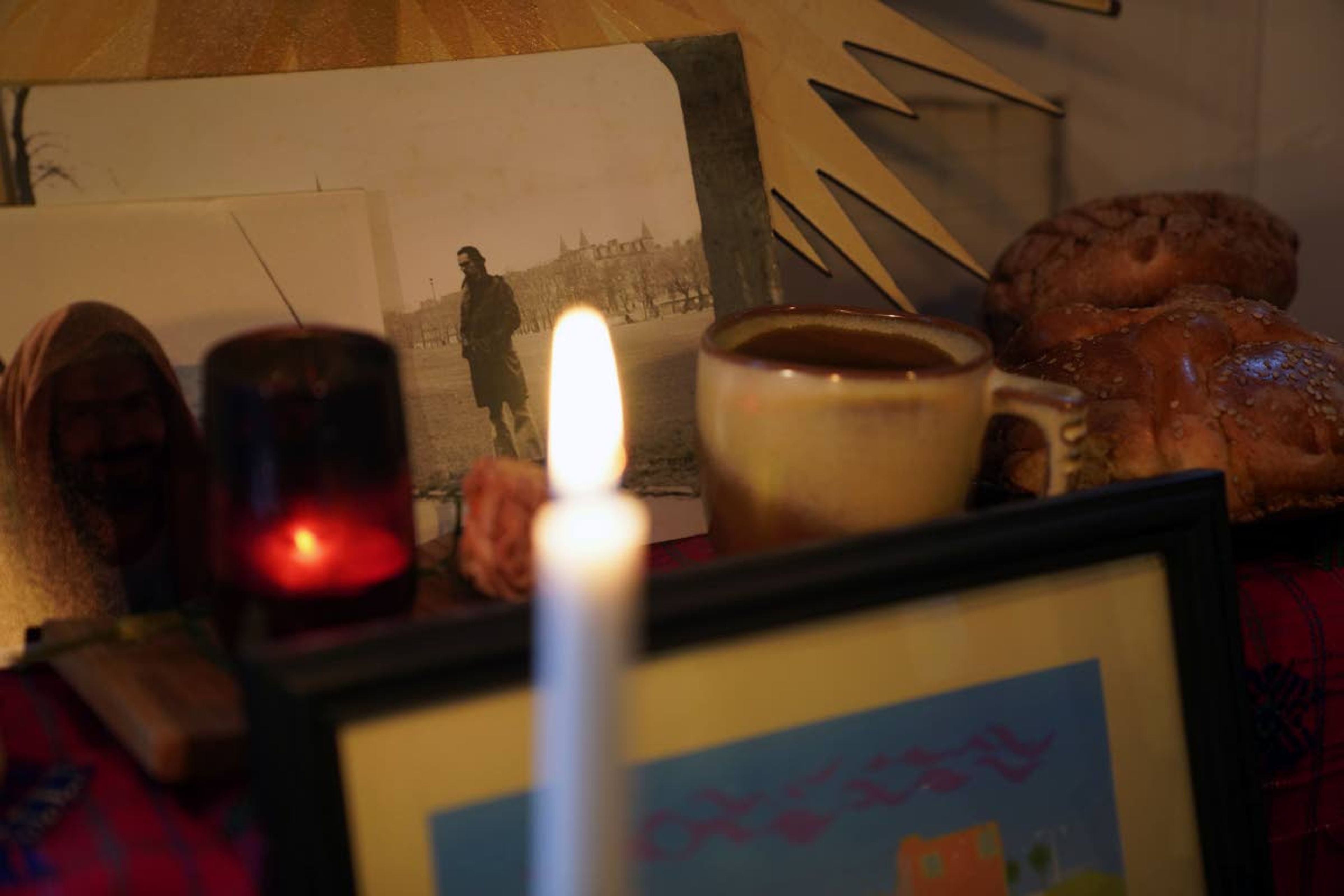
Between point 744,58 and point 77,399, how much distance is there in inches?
15.2

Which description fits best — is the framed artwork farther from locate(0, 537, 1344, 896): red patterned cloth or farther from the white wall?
the white wall

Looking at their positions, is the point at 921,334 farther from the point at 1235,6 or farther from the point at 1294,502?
the point at 1235,6

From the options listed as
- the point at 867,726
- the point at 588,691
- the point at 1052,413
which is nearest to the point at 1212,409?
the point at 1052,413

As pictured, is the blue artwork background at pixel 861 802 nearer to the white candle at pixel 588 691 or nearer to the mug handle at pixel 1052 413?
the mug handle at pixel 1052 413

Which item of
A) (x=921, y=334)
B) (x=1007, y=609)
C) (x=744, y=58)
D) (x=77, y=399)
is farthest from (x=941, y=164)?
(x=77, y=399)

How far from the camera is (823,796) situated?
0.44 m

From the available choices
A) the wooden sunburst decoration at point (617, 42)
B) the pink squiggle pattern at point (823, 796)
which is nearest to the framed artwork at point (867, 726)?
the pink squiggle pattern at point (823, 796)

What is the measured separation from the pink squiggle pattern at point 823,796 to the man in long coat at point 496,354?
9.2 inches

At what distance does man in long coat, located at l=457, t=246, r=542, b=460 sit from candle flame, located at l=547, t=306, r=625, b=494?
0.70 feet

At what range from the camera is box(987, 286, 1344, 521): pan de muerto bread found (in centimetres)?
54

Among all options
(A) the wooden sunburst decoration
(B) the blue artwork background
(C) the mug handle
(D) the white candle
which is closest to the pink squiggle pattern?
(B) the blue artwork background

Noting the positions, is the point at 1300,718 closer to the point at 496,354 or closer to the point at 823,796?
the point at 823,796

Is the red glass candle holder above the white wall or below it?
below

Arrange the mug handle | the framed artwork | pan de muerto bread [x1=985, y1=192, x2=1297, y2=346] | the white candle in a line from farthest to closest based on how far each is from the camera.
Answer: pan de muerto bread [x1=985, y1=192, x2=1297, y2=346] < the mug handle < the framed artwork < the white candle
